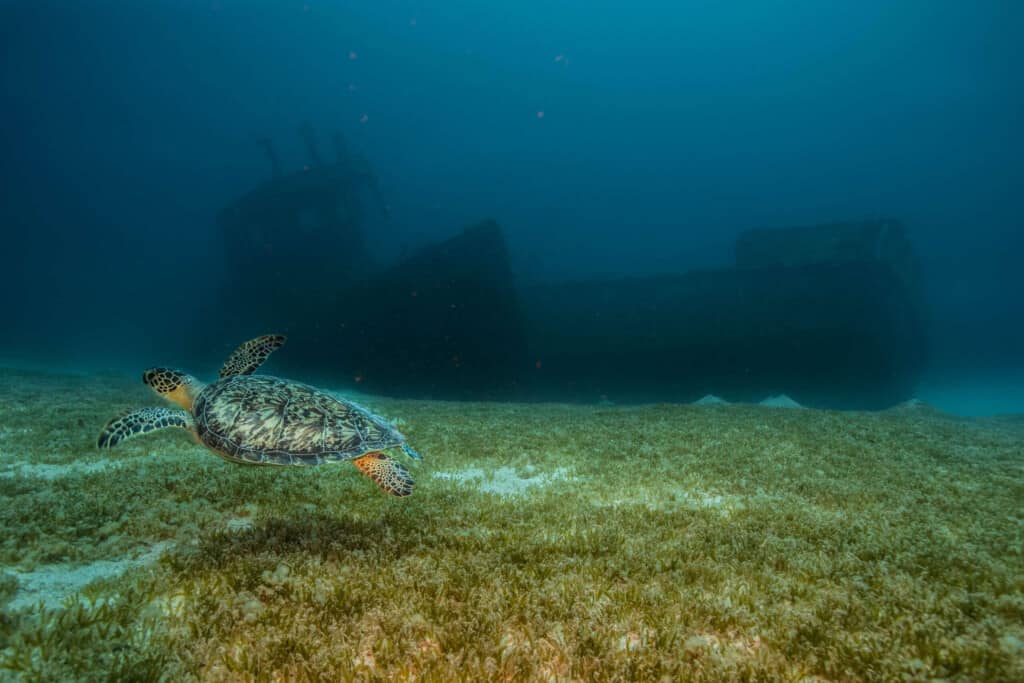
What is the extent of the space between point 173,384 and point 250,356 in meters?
1.21

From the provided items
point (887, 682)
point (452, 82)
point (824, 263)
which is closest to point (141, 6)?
point (452, 82)

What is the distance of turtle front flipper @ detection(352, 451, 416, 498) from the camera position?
581cm

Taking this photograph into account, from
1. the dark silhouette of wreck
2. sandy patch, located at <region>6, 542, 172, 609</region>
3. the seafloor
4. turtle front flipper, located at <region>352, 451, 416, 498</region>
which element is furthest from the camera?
the dark silhouette of wreck

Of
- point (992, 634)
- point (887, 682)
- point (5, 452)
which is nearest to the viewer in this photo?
point (887, 682)

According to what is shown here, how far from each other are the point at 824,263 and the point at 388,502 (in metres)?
33.9

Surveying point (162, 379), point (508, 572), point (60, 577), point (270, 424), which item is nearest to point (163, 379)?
point (162, 379)

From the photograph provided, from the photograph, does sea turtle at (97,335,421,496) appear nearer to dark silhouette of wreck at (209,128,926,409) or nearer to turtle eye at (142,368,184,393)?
turtle eye at (142,368,184,393)

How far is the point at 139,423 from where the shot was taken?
557 cm

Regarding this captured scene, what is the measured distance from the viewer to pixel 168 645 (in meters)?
3.31

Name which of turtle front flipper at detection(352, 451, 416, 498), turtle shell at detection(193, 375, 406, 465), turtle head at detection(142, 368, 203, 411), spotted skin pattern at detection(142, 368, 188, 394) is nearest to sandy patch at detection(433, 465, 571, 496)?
turtle front flipper at detection(352, 451, 416, 498)

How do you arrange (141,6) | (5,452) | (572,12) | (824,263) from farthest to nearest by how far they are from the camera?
(572,12)
(141,6)
(824,263)
(5,452)

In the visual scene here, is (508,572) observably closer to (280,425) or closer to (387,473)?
(387,473)

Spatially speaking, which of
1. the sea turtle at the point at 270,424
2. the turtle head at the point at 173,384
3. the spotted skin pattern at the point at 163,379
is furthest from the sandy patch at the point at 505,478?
the spotted skin pattern at the point at 163,379

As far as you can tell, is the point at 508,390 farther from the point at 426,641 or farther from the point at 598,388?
the point at 426,641
